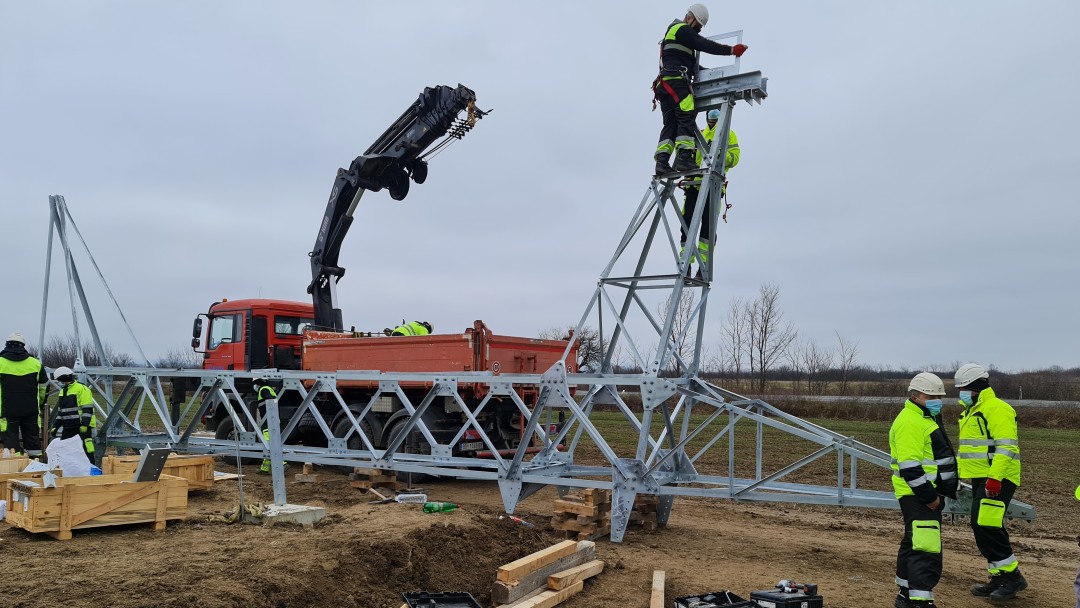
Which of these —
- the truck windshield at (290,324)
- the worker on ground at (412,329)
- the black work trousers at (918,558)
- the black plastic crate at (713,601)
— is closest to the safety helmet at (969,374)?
the black work trousers at (918,558)

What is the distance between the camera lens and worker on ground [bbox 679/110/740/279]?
8172mm

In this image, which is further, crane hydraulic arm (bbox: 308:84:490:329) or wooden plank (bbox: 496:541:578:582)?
crane hydraulic arm (bbox: 308:84:490:329)

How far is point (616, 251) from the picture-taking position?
834 centimetres

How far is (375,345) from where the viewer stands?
462 inches

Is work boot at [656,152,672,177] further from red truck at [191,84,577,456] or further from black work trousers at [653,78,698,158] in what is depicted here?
red truck at [191,84,577,456]

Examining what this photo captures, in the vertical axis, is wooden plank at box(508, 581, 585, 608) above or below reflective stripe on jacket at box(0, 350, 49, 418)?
below

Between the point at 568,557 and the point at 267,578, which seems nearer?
the point at 267,578

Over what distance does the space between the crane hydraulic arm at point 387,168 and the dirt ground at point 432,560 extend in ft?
19.1

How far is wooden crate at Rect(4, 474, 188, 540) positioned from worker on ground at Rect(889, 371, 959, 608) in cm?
719

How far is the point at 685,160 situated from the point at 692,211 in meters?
0.64

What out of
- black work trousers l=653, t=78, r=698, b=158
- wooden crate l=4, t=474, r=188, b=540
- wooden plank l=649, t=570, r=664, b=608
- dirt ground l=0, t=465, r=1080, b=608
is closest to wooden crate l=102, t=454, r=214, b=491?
dirt ground l=0, t=465, r=1080, b=608

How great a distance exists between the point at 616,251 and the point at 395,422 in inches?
194

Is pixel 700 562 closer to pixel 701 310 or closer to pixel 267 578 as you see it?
pixel 701 310

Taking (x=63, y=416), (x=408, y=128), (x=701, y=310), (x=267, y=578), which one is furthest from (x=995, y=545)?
(x=408, y=128)
